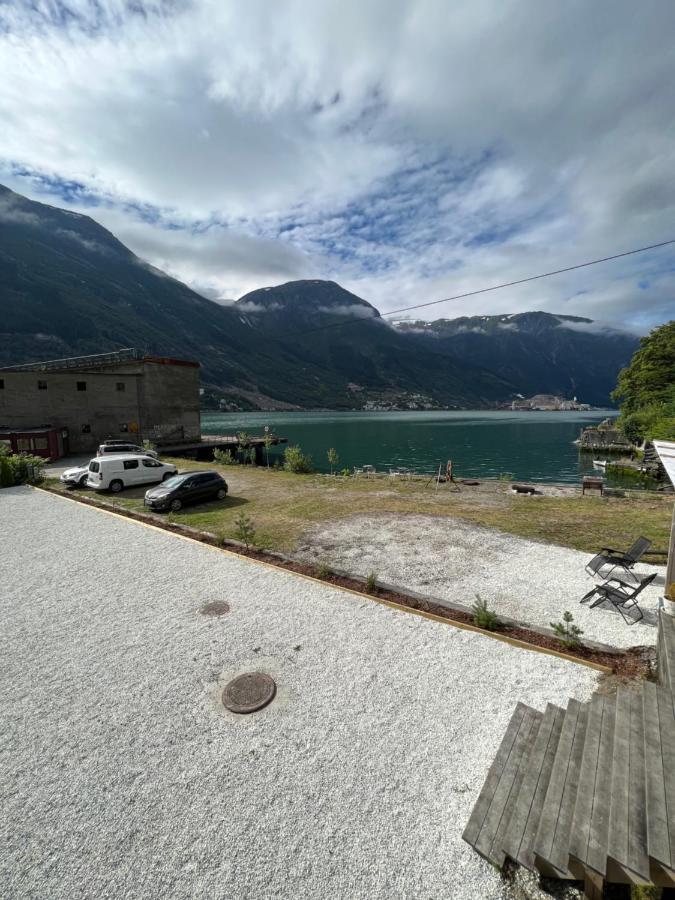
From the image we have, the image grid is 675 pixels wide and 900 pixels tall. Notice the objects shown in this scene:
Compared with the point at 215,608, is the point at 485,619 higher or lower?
higher

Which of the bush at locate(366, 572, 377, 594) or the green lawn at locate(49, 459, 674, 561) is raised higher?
the bush at locate(366, 572, 377, 594)

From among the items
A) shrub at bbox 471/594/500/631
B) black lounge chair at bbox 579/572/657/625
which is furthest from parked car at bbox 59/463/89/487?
black lounge chair at bbox 579/572/657/625

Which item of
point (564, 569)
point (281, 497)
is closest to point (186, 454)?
point (281, 497)

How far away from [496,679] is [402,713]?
1847mm

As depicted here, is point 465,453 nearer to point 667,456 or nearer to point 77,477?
point 77,477

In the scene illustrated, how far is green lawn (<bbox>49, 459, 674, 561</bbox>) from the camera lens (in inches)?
533

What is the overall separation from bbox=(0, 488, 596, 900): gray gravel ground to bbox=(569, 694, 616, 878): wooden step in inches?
35.8

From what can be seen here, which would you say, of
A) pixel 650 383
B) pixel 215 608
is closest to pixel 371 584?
pixel 215 608

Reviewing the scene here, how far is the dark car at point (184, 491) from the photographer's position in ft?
55.6

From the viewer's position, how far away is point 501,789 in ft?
13.9

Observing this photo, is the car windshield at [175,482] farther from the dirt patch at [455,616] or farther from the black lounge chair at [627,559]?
the black lounge chair at [627,559]

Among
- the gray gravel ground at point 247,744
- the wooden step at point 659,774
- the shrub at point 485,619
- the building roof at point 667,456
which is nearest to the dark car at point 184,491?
the gray gravel ground at point 247,744

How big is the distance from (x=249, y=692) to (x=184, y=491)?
13.1 m

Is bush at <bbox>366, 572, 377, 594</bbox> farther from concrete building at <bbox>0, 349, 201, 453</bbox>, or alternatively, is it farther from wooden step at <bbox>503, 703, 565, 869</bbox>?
concrete building at <bbox>0, 349, 201, 453</bbox>
